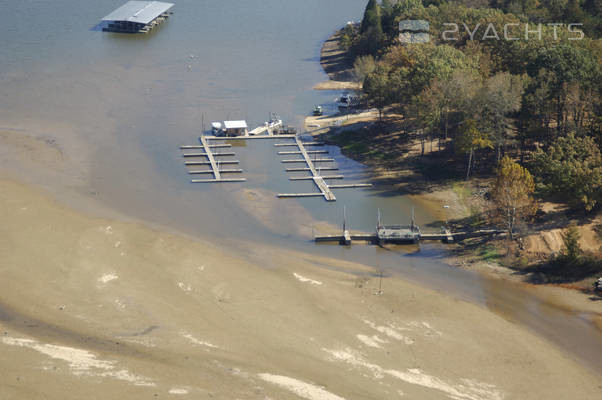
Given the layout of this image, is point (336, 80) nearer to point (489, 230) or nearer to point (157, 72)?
point (157, 72)

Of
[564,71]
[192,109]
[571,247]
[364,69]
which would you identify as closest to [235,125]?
[192,109]

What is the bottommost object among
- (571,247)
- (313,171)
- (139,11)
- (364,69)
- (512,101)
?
(571,247)

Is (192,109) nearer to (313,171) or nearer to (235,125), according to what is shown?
(235,125)

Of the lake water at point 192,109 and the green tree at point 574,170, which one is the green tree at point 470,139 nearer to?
the green tree at point 574,170

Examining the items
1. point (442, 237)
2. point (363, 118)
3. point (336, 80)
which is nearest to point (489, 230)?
point (442, 237)

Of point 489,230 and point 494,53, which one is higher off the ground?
point 494,53

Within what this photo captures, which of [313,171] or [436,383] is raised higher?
[313,171]
